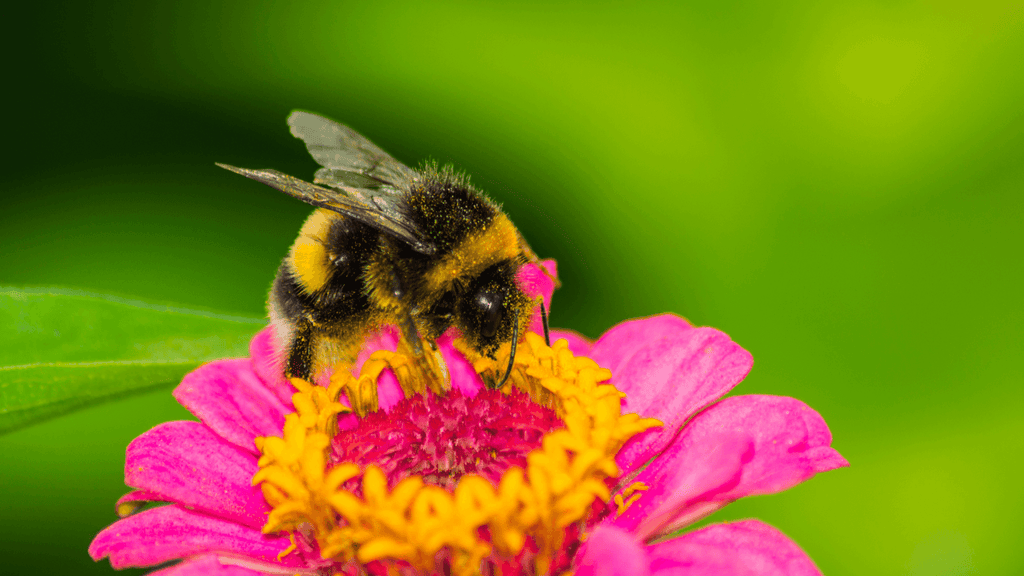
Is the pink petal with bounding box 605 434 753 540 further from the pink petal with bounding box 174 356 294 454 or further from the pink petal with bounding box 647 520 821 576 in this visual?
the pink petal with bounding box 174 356 294 454

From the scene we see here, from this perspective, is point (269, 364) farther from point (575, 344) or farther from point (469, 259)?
point (575, 344)

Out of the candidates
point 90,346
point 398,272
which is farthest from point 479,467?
point 90,346

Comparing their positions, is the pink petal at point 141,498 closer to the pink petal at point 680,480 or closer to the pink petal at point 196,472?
the pink petal at point 196,472

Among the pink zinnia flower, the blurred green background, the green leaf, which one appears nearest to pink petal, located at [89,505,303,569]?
the pink zinnia flower

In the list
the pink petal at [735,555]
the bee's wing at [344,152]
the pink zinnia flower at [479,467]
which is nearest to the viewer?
the pink petal at [735,555]

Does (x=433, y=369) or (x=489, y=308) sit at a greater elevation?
(x=489, y=308)

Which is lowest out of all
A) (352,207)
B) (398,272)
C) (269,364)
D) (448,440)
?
(448,440)

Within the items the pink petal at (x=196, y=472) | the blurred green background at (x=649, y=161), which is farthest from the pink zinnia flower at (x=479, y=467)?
the blurred green background at (x=649, y=161)

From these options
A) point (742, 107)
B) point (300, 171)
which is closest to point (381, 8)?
point (300, 171)
